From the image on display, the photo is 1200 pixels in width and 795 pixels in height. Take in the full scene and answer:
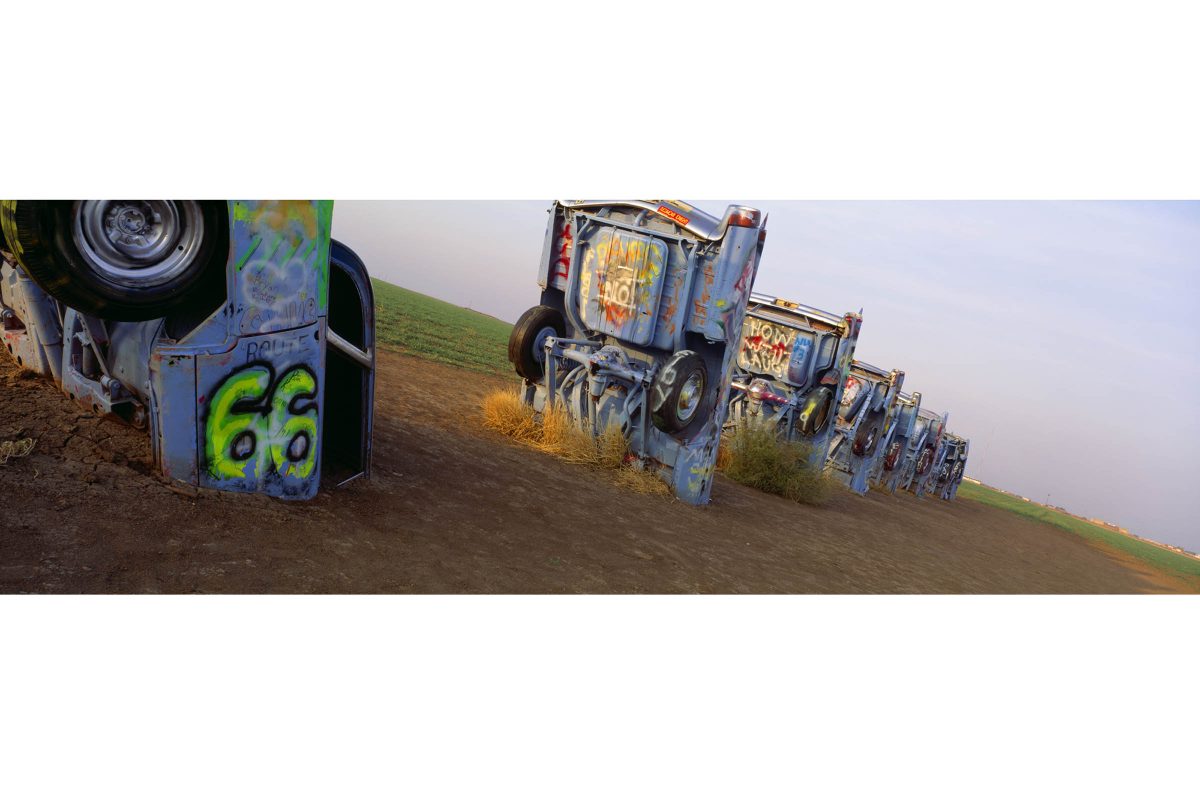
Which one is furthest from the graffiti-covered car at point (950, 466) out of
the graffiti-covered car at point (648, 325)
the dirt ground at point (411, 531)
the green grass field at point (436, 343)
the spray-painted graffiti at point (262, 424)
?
the spray-painted graffiti at point (262, 424)

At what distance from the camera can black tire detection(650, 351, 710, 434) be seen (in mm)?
7188

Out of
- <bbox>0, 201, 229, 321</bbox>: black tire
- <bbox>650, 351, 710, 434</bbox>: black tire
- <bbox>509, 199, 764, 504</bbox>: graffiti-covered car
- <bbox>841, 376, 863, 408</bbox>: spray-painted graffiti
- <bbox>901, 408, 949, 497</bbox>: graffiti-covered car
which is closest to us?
<bbox>0, 201, 229, 321</bbox>: black tire

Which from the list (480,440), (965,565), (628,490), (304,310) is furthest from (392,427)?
(965,565)

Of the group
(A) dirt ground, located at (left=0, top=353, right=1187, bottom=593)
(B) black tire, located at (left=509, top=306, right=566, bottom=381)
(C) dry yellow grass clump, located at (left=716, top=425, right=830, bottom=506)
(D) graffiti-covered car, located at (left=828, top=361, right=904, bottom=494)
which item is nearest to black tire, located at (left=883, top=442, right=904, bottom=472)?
(D) graffiti-covered car, located at (left=828, top=361, right=904, bottom=494)

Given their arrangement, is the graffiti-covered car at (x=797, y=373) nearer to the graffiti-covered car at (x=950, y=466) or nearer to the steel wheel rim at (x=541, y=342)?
the steel wheel rim at (x=541, y=342)

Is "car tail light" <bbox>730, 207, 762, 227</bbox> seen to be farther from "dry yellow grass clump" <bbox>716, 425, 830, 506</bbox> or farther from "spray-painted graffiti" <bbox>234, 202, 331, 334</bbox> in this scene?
"spray-painted graffiti" <bbox>234, 202, 331, 334</bbox>

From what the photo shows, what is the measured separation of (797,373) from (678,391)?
18.2 feet

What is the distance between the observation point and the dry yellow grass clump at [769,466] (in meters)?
10.5

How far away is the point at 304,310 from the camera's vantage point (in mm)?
4203

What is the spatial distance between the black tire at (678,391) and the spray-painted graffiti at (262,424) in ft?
11.6

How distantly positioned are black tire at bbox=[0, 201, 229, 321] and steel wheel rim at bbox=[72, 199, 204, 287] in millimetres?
13

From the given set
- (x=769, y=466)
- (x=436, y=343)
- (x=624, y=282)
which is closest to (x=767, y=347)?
(x=769, y=466)
